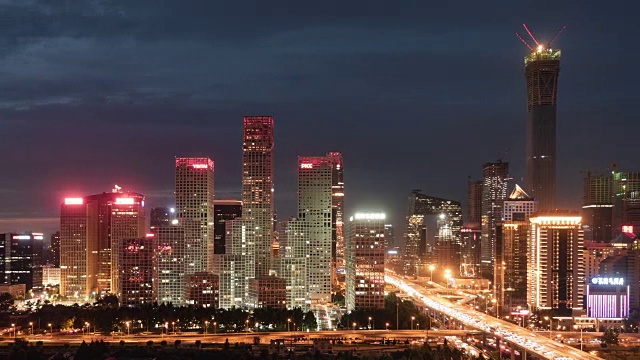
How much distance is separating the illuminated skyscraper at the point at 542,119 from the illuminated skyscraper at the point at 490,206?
23.1ft

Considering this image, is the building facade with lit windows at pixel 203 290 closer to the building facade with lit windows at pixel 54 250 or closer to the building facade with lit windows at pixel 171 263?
the building facade with lit windows at pixel 171 263

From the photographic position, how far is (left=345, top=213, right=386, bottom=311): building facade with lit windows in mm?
70188

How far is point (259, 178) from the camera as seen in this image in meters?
87.1

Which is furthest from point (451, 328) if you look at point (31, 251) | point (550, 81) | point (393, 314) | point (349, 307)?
point (550, 81)

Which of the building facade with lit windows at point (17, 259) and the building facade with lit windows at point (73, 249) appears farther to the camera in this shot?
the building facade with lit windows at point (17, 259)

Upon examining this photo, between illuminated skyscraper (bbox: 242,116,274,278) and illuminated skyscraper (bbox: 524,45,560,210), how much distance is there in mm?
56255

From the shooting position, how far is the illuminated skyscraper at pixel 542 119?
125 m

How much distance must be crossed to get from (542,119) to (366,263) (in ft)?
227

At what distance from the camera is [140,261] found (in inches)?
3273

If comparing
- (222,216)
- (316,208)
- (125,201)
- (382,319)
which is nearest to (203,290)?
(316,208)

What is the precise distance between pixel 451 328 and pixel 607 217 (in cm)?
7237

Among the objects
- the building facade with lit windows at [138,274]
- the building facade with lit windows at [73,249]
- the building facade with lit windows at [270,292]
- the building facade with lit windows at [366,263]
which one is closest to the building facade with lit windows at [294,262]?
the building facade with lit windows at [270,292]

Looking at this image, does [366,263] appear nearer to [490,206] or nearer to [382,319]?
[382,319]

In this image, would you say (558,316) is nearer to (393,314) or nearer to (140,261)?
(393,314)
